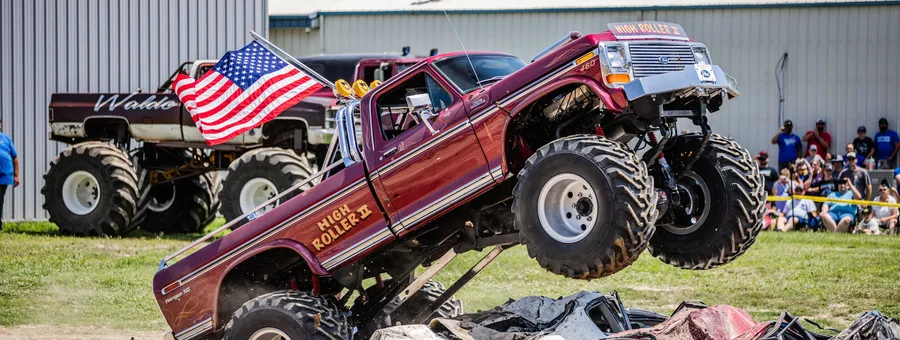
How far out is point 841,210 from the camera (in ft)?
62.5

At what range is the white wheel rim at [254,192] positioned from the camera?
59.0ft

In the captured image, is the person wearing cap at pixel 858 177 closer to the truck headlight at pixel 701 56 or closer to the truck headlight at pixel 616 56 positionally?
the truck headlight at pixel 701 56

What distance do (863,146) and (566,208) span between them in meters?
16.1

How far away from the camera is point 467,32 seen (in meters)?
25.9

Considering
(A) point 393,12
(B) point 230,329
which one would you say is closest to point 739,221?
(B) point 230,329

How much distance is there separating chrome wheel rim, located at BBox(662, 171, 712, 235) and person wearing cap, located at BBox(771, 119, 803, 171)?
14402mm

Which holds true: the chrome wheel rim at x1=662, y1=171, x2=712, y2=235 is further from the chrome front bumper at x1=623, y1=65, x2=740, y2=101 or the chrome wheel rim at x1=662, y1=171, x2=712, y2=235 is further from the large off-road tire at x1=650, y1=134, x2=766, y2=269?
the chrome front bumper at x1=623, y1=65, x2=740, y2=101

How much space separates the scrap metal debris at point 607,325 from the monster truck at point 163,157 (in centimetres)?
935

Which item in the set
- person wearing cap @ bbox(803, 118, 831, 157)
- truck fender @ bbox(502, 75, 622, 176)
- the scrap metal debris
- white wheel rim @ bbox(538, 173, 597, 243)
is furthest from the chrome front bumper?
person wearing cap @ bbox(803, 118, 831, 157)

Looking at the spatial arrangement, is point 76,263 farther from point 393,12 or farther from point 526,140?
point 393,12

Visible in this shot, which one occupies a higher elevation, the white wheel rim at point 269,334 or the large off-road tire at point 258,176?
the large off-road tire at point 258,176

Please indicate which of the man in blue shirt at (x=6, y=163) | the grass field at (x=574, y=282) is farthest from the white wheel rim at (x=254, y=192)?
the man in blue shirt at (x=6, y=163)

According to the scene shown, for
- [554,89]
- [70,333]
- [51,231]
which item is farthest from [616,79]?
[51,231]

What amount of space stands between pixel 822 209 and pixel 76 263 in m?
11.4
